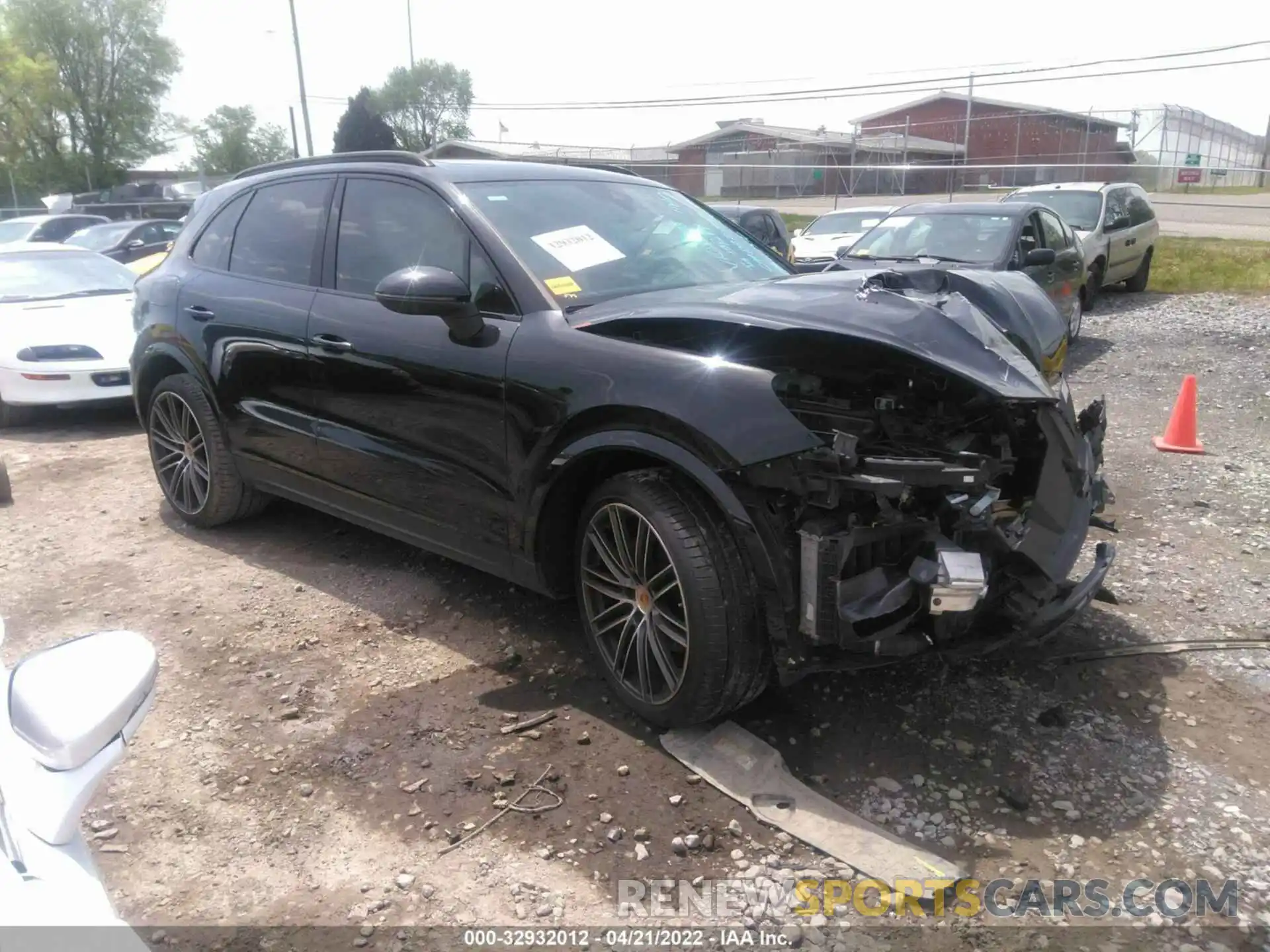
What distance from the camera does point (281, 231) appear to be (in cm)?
450

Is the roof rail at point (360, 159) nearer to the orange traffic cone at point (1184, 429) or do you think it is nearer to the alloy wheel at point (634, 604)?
the alloy wheel at point (634, 604)

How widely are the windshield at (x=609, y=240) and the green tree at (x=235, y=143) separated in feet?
199

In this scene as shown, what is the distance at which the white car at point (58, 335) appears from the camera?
25.0 ft

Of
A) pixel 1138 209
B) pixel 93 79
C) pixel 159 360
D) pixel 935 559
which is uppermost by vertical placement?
pixel 93 79

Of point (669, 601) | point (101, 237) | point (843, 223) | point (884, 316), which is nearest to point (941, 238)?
point (843, 223)

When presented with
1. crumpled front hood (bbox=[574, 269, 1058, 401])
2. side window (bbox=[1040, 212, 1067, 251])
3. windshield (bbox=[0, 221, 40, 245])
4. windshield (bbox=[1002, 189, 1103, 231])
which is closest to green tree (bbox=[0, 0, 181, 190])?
windshield (bbox=[0, 221, 40, 245])

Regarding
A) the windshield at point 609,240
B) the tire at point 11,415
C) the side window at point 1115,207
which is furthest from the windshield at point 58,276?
the side window at point 1115,207

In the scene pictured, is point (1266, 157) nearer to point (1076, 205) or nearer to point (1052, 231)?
point (1076, 205)

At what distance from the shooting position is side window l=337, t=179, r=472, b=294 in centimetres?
368

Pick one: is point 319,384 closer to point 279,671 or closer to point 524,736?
point 279,671

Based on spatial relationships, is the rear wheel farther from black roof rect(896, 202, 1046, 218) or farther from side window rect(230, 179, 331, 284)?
side window rect(230, 179, 331, 284)

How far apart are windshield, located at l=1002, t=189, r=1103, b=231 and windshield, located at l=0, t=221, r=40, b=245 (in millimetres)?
16884

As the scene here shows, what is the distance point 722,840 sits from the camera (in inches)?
105

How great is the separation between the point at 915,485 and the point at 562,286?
4.93 ft
